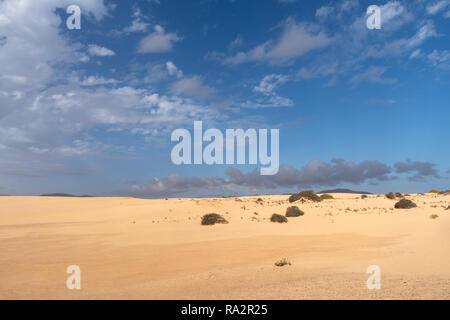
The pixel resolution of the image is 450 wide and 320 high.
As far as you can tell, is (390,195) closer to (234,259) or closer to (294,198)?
(294,198)

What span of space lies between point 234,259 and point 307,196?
28754 millimetres

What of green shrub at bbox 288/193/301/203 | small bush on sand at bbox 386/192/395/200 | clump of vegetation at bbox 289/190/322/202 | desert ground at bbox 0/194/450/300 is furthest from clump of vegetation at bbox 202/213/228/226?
small bush on sand at bbox 386/192/395/200

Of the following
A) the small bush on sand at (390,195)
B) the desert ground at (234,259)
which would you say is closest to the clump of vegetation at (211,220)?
the desert ground at (234,259)

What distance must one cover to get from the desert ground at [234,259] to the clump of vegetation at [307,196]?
1511cm

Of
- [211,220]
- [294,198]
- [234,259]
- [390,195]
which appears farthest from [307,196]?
[234,259]

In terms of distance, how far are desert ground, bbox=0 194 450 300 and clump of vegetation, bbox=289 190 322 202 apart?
15.1 meters

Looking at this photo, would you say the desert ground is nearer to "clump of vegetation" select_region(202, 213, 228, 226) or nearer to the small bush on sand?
"clump of vegetation" select_region(202, 213, 228, 226)

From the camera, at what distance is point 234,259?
10.5m

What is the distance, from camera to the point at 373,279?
6.80m

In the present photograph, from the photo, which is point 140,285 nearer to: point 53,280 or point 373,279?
point 53,280
